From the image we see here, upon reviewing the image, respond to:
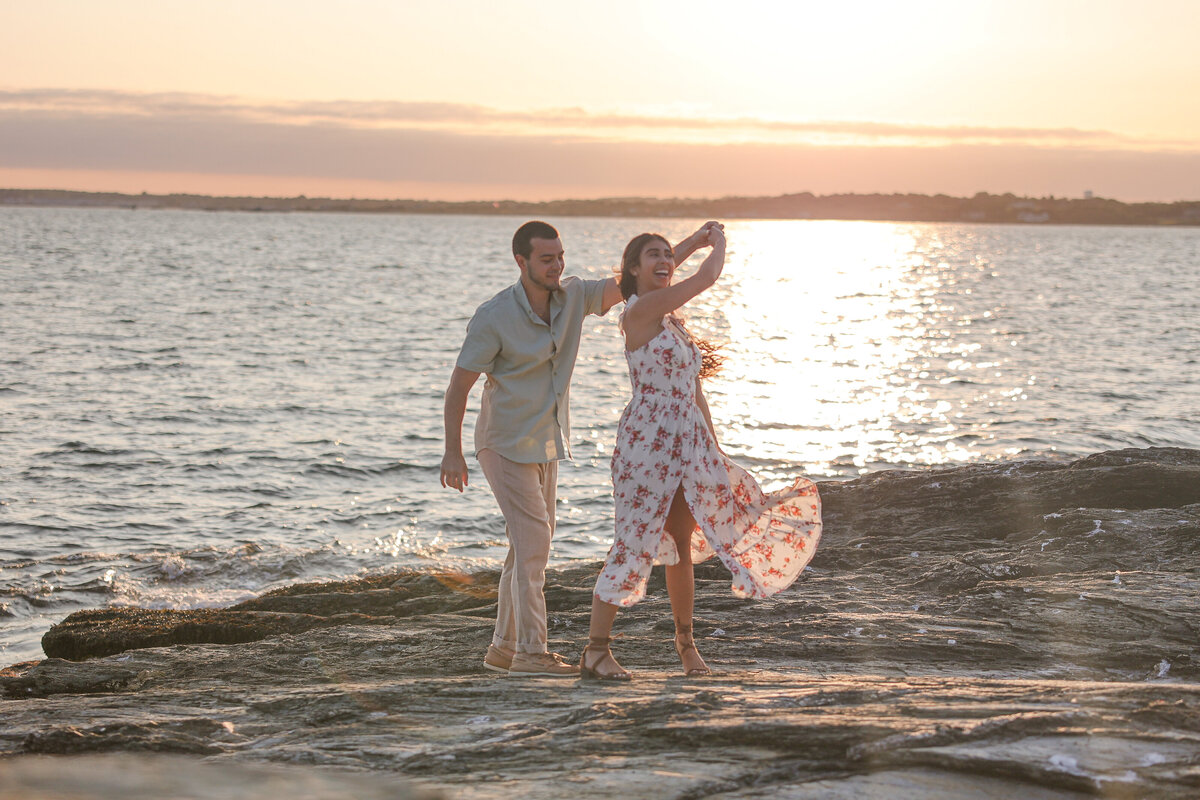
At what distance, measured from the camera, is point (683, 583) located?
205 inches

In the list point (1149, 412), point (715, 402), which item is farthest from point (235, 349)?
point (1149, 412)

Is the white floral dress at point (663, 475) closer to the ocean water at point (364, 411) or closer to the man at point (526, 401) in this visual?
the man at point (526, 401)

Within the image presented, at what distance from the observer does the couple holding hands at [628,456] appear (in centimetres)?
499

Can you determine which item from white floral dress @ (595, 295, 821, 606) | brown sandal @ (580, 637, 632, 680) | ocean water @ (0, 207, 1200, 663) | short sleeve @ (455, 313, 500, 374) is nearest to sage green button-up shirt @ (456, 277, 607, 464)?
short sleeve @ (455, 313, 500, 374)

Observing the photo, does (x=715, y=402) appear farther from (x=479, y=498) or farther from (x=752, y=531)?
(x=752, y=531)

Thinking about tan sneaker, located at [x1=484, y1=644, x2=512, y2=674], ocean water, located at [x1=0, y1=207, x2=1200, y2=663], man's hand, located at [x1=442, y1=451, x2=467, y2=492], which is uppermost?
man's hand, located at [x1=442, y1=451, x2=467, y2=492]

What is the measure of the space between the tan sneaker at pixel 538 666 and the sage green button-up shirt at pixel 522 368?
0.98 metres

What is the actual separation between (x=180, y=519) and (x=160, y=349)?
17.8 meters

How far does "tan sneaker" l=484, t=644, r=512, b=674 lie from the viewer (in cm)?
565

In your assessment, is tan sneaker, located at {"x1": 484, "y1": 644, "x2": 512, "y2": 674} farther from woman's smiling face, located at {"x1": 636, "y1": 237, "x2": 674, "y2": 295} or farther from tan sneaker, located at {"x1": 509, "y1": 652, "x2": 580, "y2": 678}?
woman's smiling face, located at {"x1": 636, "y1": 237, "x2": 674, "y2": 295}

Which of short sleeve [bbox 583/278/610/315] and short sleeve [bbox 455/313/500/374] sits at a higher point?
short sleeve [bbox 583/278/610/315]

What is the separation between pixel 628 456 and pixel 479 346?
0.92 meters

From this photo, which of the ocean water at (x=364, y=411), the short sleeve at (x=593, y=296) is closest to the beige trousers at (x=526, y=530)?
the short sleeve at (x=593, y=296)

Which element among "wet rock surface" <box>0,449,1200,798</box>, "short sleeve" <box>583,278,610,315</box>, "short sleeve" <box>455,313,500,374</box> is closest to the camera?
"wet rock surface" <box>0,449,1200,798</box>
